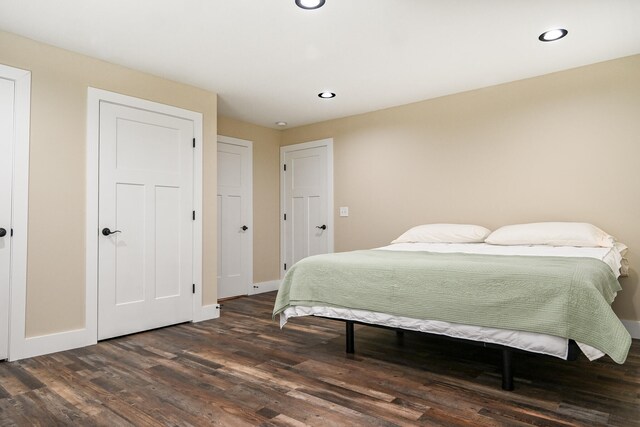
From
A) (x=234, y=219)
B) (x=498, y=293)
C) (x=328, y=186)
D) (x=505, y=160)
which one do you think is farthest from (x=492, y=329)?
(x=234, y=219)

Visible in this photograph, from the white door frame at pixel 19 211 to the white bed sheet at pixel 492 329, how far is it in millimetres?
1816

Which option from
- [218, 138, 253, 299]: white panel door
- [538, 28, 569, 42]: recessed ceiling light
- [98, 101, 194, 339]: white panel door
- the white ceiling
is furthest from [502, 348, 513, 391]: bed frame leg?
[218, 138, 253, 299]: white panel door

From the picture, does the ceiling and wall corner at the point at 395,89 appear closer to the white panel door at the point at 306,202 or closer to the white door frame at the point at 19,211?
the white door frame at the point at 19,211

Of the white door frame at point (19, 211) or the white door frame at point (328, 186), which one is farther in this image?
the white door frame at point (328, 186)

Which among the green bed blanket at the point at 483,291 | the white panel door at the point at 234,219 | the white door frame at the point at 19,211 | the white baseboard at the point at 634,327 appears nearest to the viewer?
the green bed blanket at the point at 483,291

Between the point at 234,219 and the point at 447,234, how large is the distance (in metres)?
2.69

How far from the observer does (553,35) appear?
9.48 ft

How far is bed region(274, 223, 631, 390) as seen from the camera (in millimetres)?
1904

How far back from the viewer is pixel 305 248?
18.0ft

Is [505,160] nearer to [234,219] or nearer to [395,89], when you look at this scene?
[395,89]

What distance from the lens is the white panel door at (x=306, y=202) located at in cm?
530

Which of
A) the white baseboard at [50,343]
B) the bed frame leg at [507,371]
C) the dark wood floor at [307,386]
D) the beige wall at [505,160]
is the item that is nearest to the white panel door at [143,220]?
the white baseboard at [50,343]

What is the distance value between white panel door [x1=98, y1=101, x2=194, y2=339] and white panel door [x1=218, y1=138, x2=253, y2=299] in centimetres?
118

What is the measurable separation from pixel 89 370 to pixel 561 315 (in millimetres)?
2734
